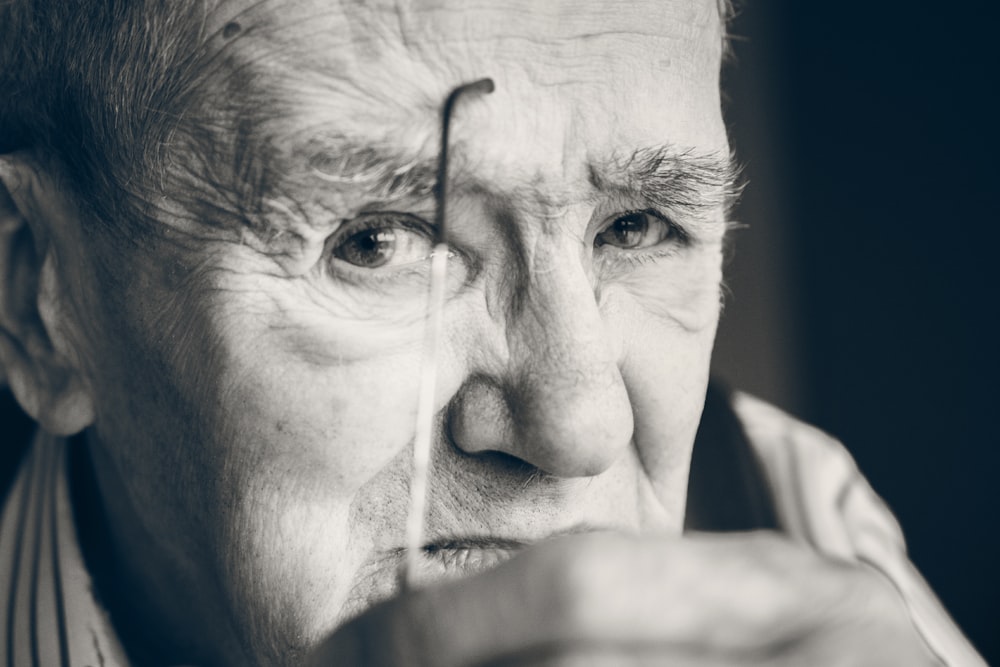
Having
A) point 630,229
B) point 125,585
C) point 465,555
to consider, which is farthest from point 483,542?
point 125,585

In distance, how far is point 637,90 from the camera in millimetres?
650

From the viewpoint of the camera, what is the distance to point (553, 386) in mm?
636

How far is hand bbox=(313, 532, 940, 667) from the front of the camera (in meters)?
0.41

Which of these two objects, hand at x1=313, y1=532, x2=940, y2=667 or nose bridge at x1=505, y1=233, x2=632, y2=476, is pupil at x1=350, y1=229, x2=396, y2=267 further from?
hand at x1=313, y1=532, x2=940, y2=667

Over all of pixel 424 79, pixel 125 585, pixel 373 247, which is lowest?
pixel 125 585

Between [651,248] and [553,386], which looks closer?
[553,386]

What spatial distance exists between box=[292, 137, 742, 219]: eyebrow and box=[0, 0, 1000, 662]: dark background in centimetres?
14

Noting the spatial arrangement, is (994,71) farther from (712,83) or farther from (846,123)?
(712,83)

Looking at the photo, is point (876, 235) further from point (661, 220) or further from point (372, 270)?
point (372, 270)

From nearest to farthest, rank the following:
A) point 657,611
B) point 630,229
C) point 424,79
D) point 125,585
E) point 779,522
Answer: point 657,611, point 424,79, point 630,229, point 125,585, point 779,522

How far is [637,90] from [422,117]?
15 cm

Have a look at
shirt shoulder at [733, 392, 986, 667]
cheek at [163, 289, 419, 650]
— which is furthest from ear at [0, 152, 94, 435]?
shirt shoulder at [733, 392, 986, 667]

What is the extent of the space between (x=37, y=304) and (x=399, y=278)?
336mm

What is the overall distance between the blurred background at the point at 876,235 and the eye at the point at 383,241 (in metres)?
0.32
